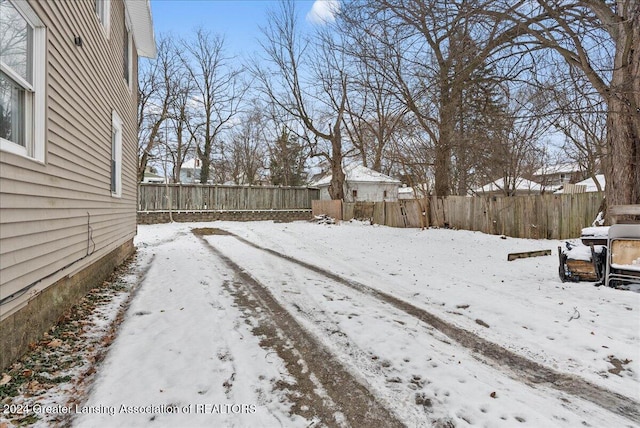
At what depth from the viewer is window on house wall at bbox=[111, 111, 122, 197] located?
257 inches

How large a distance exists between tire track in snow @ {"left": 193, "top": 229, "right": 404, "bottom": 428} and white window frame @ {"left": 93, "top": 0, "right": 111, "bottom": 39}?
17.9 ft

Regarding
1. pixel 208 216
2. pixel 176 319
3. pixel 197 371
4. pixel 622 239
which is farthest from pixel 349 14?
pixel 208 216

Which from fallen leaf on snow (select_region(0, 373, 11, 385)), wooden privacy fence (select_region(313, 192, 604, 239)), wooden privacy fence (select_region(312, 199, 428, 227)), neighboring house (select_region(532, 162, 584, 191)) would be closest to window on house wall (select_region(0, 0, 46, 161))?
fallen leaf on snow (select_region(0, 373, 11, 385))

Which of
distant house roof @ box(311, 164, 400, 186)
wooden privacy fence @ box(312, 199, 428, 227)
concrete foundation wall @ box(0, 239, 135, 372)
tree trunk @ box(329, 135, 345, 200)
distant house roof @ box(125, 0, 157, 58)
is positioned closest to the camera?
concrete foundation wall @ box(0, 239, 135, 372)

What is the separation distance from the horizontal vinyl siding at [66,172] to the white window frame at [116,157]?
0.75 feet

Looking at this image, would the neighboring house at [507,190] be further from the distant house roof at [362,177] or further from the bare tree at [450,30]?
the bare tree at [450,30]

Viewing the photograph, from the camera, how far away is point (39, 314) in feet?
10.3

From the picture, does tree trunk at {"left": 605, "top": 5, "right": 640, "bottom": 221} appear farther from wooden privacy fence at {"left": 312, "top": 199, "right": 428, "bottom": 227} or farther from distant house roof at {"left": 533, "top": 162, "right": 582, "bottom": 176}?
distant house roof at {"left": 533, "top": 162, "right": 582, "bottom": 176}

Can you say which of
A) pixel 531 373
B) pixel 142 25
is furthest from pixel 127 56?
pixel 531 373

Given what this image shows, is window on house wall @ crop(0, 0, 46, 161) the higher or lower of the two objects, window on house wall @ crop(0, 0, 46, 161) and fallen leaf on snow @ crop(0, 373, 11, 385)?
the higher

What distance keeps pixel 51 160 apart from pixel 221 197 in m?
15.7

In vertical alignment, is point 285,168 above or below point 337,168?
above

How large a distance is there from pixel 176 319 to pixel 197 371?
4.18 feet

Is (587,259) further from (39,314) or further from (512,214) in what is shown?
(39,314)
